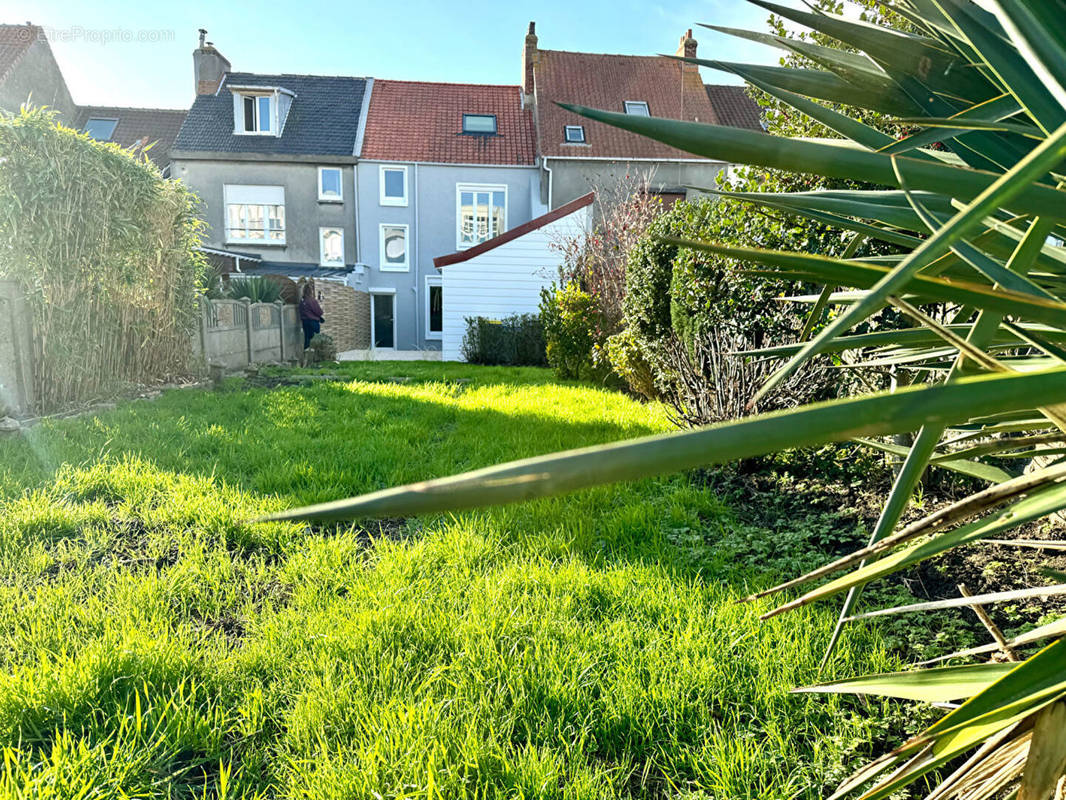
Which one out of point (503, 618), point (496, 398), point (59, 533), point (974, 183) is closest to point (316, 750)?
point (503, 618)

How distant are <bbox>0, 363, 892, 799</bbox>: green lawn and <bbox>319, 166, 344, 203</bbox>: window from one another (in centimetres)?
2032

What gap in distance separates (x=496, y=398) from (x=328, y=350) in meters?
8.79

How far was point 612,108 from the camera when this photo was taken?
73.0 feet

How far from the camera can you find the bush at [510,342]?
1520 centimetres

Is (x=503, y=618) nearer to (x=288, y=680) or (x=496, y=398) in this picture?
(x=288, y=680)

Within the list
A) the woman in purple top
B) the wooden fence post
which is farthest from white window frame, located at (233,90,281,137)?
the wooden fence post

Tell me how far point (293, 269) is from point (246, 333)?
11230 mm

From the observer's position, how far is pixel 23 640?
216 cm

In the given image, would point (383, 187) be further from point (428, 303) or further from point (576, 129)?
point (576, 129)

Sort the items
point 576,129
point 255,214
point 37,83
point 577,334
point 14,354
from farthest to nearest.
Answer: point 255,214, point 37,83, point 576,129, point 577,334, point 14,354

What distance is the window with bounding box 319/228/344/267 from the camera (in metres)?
22.8

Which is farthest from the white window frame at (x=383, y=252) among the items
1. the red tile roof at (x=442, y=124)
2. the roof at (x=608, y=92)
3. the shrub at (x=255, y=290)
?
the shrub at (x=255, y=290)

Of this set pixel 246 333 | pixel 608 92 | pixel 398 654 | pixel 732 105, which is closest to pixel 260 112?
pixel 608 92

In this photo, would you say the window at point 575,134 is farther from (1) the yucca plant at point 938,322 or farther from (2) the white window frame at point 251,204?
(1) the yucca plant at point 938,322
